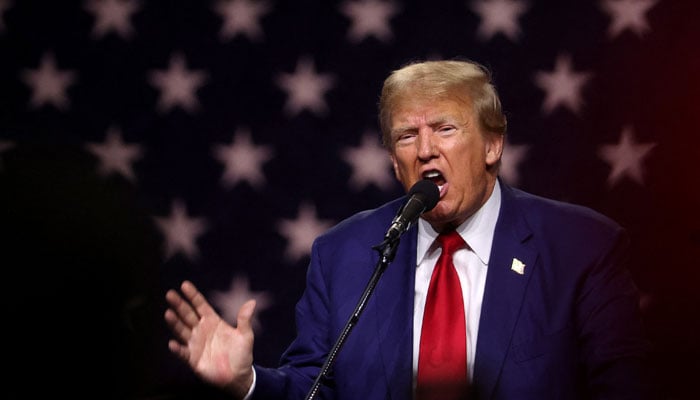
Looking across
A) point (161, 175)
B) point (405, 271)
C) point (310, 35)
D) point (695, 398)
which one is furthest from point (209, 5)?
point (695, 398)

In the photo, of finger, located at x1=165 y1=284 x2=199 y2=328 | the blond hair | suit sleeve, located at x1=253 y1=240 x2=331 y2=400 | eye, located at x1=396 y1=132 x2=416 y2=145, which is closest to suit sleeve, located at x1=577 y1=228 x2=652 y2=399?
the blond hair

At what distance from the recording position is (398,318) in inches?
90.5

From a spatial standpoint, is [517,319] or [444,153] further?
[444,153]

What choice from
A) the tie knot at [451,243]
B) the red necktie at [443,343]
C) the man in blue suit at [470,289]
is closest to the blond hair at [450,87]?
the man in blue suit at [470,289]

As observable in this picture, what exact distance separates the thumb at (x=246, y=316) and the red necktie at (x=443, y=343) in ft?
1.78

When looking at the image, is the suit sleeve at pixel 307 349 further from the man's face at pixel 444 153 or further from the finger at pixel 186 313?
the man's face at pixel 444 153

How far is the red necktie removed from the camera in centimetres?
219

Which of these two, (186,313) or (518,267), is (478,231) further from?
(186,313)

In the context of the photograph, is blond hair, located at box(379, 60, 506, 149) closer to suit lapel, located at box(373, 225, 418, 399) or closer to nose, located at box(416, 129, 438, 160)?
nose, located at box(416, 129, 438, 160)

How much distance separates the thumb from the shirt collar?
0.66m

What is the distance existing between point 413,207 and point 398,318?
577 millimetres

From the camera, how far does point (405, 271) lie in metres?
2.38

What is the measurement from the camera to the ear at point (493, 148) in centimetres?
243

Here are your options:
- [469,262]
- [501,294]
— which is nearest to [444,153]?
[469,262]
